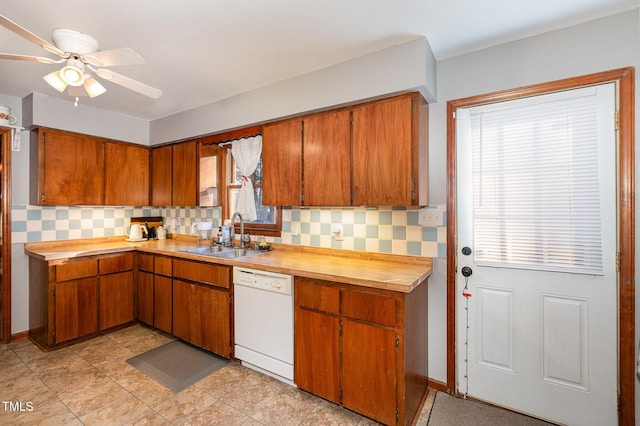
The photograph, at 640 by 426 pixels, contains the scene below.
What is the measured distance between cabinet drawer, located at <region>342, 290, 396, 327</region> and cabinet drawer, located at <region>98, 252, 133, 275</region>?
2.62 metres

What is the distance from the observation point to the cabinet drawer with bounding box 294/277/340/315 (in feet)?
6.41

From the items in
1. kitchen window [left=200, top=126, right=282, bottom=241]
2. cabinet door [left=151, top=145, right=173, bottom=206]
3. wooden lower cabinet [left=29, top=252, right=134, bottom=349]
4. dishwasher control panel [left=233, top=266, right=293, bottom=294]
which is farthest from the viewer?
cabinet door [left=151, top=145, right=173, bottom=206]

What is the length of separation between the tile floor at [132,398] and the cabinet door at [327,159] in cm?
144

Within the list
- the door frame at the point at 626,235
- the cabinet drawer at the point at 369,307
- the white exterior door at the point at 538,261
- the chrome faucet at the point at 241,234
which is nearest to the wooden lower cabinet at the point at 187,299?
the chrome faucet at the point at 241,234

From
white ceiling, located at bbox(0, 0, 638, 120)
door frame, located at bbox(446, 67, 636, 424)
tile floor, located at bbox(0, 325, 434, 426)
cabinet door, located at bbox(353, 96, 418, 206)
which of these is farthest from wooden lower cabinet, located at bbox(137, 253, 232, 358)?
door frame, located at bbox(446, 67, 636, 424)

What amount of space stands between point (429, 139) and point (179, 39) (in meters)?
1.87

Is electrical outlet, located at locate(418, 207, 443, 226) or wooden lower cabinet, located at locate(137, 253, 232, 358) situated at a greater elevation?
electrical outlet, located at locate(418, 207, 443, 226)

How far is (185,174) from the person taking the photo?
346cm

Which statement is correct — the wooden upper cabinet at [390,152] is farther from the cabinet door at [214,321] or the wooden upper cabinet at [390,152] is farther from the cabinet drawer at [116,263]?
the cabinet drawer at [116,263]

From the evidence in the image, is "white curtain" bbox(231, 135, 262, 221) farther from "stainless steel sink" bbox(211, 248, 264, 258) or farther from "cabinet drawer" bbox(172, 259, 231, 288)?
"cabinet drawer" bbox(172, 259, 231, 288)

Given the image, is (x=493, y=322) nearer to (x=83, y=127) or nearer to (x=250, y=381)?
(x=250, y=381)

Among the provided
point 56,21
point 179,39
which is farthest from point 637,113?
point 56,21

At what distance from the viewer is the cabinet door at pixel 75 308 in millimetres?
2754

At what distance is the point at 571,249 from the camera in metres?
1.81
